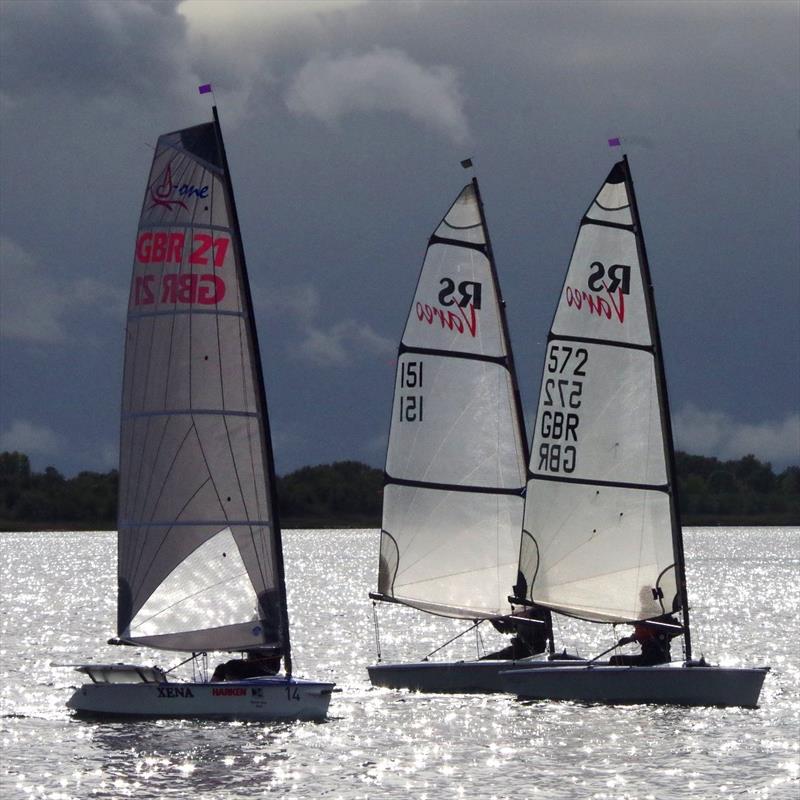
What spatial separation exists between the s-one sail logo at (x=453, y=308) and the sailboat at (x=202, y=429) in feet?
31.3

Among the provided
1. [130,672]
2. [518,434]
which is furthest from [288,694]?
[518,434]

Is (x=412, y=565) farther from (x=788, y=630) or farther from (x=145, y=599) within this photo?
(x=788, y=630)

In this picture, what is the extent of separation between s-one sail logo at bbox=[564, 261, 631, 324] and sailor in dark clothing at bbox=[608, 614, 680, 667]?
750 centimetres

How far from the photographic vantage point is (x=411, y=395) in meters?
48.1

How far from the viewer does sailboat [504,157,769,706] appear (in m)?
44.4

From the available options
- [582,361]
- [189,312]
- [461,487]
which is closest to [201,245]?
[189,312]

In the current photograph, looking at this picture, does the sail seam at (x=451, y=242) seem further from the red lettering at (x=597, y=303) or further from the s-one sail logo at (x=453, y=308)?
the red lettering at (x=597, y=303)

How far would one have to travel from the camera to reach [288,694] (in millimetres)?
38031

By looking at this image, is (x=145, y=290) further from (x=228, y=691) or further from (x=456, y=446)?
(x=456, y=446)

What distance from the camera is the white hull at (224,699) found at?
37.8m

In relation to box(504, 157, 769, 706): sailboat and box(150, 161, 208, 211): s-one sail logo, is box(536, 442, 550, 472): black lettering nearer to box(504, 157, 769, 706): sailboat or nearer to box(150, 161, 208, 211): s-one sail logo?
box(504, 157, 769, 706): sailboat

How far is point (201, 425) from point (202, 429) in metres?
0.09

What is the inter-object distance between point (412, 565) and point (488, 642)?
3389 centimetres

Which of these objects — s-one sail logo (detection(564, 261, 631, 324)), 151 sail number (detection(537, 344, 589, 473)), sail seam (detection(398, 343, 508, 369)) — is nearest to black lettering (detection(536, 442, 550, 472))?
151 sail number (detection(537, 344, 589, 473))
